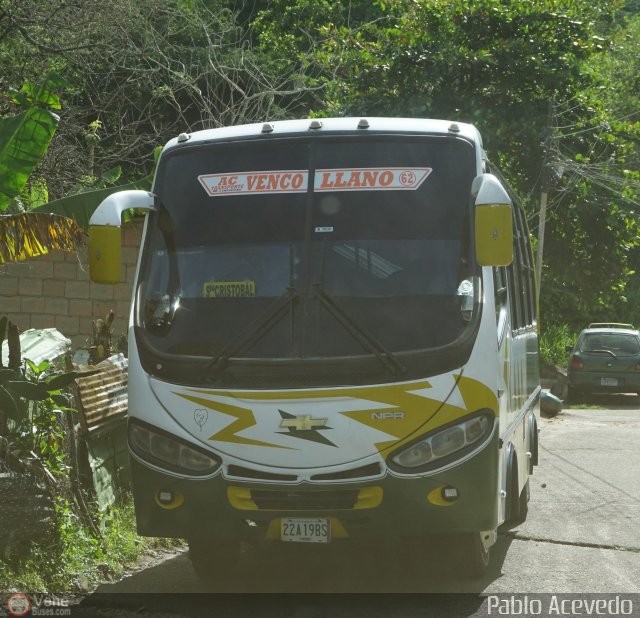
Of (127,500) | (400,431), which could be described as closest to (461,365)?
(400,431)

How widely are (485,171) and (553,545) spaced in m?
2.99

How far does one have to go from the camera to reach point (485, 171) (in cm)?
711

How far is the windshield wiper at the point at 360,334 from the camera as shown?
6.23 meters

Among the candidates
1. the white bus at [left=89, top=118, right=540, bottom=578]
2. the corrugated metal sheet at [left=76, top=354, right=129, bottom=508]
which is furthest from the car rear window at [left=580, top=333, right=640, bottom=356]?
the white bus at [left=89, top=118, right=540, bottom=578]

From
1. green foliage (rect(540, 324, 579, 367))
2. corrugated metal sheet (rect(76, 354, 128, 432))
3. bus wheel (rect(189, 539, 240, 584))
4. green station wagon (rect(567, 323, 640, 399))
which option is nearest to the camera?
bus wheel (rect(189, 539, 240, 584))

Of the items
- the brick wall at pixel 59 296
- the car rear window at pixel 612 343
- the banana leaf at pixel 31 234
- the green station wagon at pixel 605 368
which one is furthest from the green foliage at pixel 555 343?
the banana leaf at pixel 31 234

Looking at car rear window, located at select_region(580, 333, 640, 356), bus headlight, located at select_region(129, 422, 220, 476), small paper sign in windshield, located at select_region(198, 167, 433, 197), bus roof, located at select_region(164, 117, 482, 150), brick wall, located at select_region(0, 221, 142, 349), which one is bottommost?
car rear window, located at select_region(580, 333, 640, 356)

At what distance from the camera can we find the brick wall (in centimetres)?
1555

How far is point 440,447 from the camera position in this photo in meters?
6.25

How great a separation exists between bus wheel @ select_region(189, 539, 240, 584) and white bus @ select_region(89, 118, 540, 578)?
1.69ft

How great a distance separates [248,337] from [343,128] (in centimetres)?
146

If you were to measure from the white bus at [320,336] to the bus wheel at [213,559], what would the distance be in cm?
52

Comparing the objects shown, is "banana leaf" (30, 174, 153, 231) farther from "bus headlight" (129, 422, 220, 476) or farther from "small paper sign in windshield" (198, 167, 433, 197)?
"bus headlight" (129, 422, 220, 476)

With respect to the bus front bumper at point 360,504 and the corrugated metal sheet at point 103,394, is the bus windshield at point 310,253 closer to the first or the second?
the bus front bumper at point 360,504
